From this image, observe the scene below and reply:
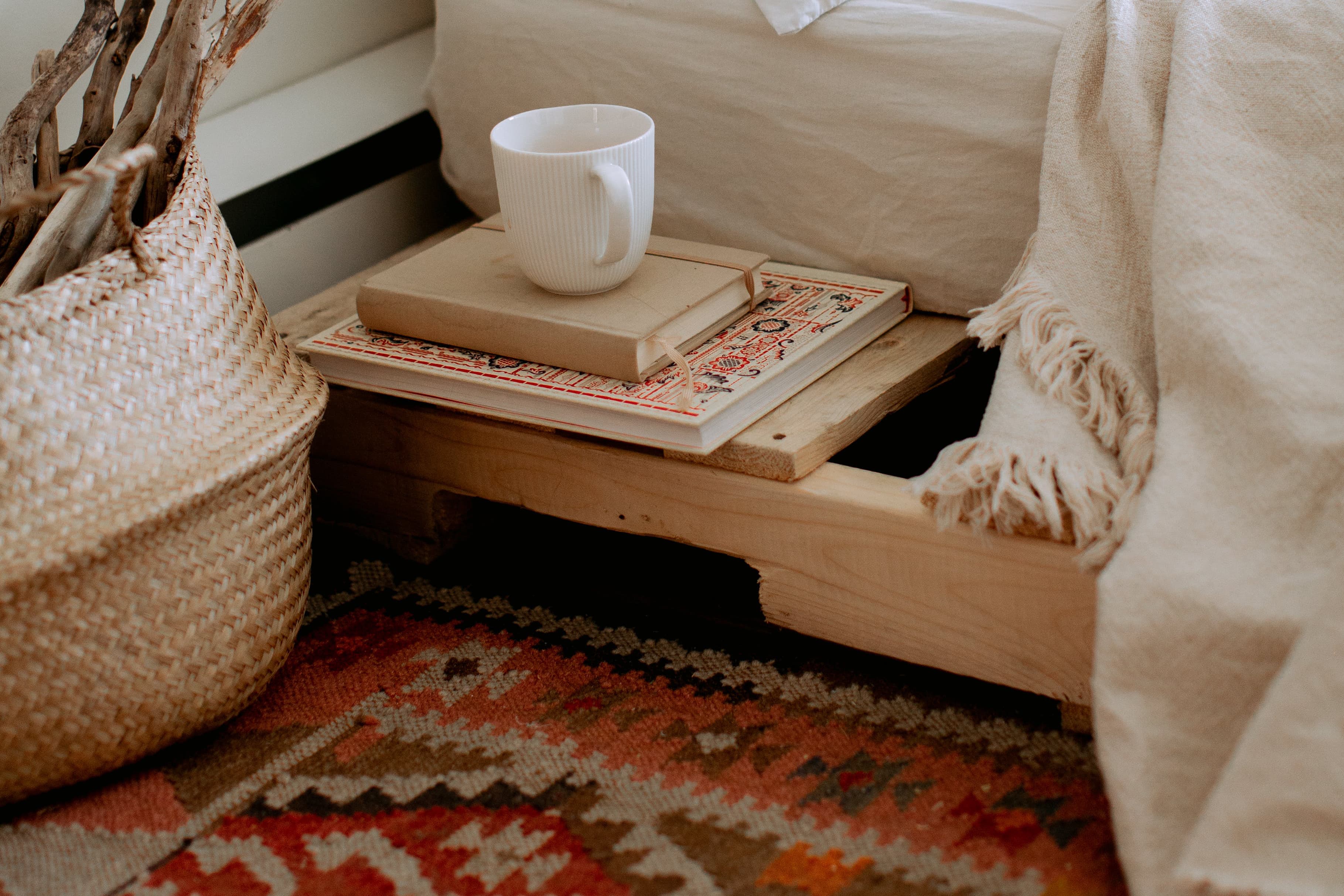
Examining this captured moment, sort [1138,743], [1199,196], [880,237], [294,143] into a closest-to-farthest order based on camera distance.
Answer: [1138,743] < [1199,196] < [880,237] < [294,143]

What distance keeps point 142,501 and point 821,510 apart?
403 mm

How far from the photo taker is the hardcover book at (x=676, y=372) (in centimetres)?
75

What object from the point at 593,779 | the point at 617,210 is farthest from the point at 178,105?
the point at 593,779

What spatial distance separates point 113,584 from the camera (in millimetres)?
673

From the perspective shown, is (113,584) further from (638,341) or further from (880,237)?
(880,237)

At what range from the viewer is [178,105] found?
0.78 metres

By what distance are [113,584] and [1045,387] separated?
1.84 feet

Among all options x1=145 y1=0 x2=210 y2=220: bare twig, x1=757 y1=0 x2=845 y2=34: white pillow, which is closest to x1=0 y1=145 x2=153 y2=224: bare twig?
x1=145 y1=0 x2=210 y2=220: bare twig

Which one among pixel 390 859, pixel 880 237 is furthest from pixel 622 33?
pixel 390 859

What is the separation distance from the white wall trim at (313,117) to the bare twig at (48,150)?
243 mm

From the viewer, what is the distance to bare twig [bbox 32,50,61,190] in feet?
2.67

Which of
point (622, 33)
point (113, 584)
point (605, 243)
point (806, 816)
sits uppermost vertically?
point (622, 33)

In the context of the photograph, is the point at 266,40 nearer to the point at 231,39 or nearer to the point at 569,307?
the point at 231,39

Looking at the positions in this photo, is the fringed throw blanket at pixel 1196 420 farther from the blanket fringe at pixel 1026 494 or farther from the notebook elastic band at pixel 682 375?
the notebook elastic band at pixel 682 375
